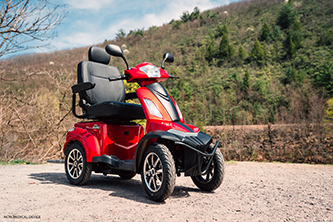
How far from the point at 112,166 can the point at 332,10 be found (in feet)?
191

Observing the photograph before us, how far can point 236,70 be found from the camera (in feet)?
146

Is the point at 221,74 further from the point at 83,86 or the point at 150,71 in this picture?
the point at 150,71

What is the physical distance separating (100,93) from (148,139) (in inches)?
69.5

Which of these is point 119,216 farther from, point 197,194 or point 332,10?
point 332,10

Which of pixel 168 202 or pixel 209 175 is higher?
pixel 209 175

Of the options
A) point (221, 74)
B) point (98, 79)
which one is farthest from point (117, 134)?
point (221, 74)

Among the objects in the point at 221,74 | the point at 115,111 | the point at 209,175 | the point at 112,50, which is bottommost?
the point at 209,175

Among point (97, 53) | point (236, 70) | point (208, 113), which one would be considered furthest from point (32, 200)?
point (236, 70)

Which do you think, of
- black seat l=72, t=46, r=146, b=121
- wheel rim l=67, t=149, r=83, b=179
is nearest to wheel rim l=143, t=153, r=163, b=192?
black seat l=72, t=46, r=146, b=121

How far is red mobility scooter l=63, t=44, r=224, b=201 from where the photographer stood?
341 centimetres

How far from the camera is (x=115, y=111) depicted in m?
4.19

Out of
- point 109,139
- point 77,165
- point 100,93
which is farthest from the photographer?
point 100,93

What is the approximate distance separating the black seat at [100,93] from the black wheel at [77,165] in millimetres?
571

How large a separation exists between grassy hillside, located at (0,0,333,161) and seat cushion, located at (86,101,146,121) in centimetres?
456
